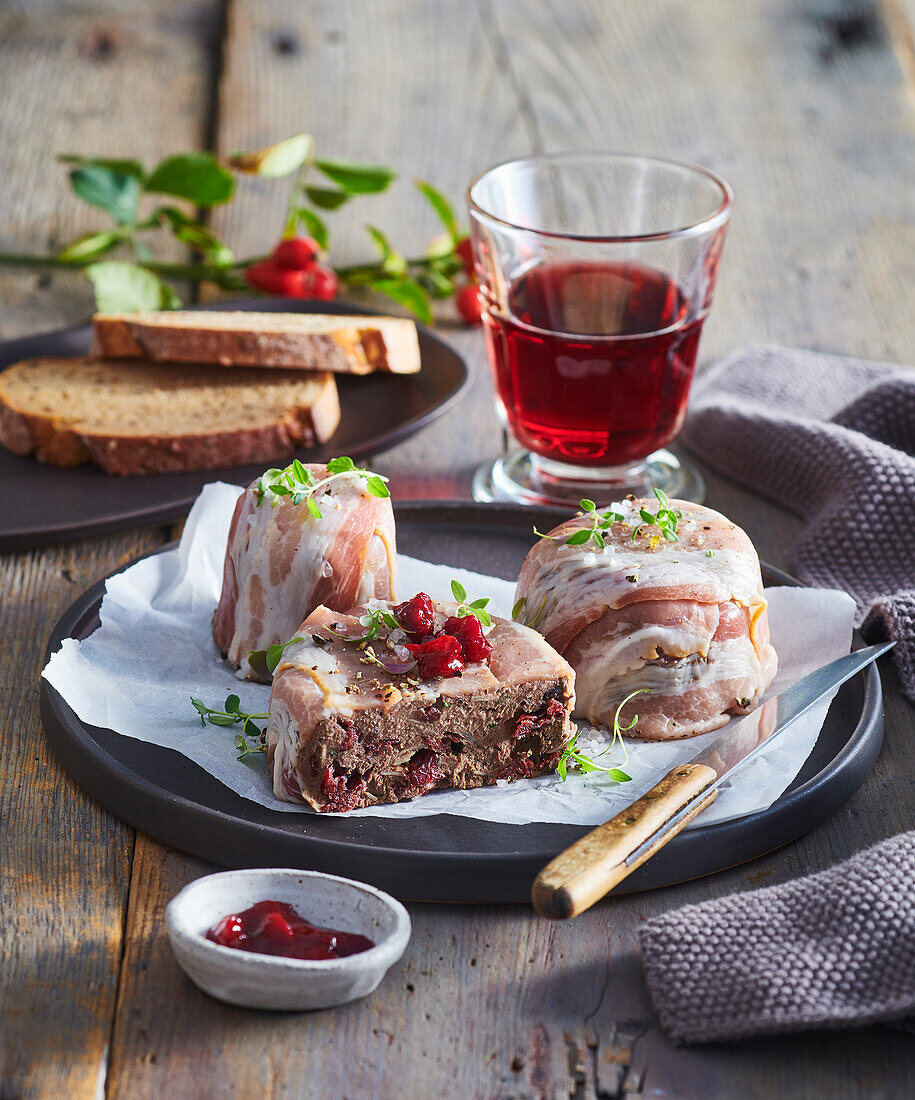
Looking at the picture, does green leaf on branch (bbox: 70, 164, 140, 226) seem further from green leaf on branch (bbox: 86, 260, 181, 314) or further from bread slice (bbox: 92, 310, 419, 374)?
bread slice (bbox: 92, 310, 419, 374)

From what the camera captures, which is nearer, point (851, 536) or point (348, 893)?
point (348, 893)

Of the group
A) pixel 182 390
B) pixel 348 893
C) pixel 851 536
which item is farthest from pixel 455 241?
pixel 348 893

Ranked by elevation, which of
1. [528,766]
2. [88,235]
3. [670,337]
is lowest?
[88,235]

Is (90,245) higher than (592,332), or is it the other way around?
(592,332)

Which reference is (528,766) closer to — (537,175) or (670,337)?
(670,337)

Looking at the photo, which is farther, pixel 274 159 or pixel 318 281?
pixel 318 281

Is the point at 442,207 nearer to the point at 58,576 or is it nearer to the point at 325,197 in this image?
the point at 325,197

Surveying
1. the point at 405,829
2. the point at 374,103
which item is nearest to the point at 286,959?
the point at 405,829
